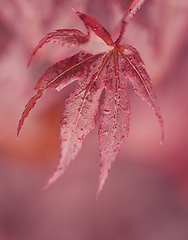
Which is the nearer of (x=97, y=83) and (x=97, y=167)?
(x=97, y=83)

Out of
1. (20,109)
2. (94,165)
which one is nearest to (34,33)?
(20,109)

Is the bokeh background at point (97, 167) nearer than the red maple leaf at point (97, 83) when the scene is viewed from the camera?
No

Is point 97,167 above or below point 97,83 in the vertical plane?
below

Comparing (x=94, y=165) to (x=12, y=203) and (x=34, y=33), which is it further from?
(x=34, y=33)

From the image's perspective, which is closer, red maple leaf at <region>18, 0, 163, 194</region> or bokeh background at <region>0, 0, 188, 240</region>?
red maple leaf at <region>18, 0, 163, 194</region>
